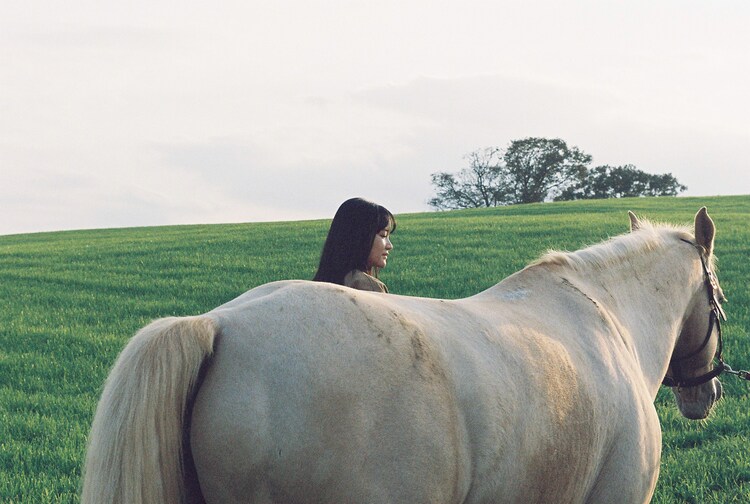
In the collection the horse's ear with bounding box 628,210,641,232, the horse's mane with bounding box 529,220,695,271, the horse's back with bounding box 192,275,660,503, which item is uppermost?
the horse's ear with bounding box 628,210,641,232

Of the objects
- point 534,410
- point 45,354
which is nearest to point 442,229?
point 45,354

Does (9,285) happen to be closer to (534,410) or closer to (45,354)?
(45,354)

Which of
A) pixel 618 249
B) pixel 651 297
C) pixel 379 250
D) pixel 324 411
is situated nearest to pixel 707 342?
pixel 651 297

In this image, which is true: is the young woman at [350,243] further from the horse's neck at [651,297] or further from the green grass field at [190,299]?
the green grass field at [190,299]

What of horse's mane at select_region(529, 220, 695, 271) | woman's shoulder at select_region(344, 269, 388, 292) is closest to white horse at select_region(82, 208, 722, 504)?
horse's mane at select_region(529, 220, 695, 271)

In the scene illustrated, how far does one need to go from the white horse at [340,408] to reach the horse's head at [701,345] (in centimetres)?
199

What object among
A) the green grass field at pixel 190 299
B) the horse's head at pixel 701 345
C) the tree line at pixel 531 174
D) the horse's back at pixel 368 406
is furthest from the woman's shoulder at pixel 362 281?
the tree line at pixel 531 174

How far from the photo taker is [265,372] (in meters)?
2.76

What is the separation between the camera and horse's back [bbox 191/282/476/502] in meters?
2.70

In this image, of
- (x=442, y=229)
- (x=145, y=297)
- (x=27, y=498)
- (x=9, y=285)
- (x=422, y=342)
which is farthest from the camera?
(x=442, y=229)

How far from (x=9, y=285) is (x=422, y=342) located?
18.8m

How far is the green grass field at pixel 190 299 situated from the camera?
702 cm

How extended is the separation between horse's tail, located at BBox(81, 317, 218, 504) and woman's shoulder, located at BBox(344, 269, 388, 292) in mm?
2544

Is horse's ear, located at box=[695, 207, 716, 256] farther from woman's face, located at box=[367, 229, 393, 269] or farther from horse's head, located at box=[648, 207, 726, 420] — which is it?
woman's face, located at box=[367, 229, 393, 269]
